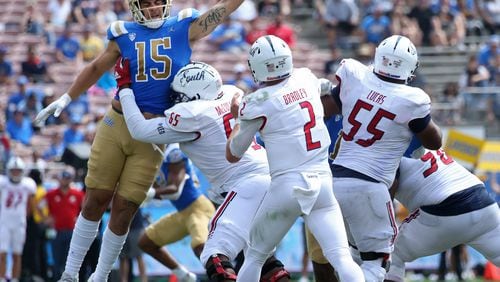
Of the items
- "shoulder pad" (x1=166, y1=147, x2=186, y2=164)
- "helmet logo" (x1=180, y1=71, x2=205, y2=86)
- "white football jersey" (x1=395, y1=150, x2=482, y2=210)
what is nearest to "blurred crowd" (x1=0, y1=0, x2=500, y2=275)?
"shoulder pad" (x1=166, y1=147, x2=186, y2=164)

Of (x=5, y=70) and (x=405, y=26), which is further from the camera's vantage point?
(x=405, y=26)

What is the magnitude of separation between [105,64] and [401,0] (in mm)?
13509

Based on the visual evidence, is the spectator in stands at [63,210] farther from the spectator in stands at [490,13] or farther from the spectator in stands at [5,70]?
the spectator in stands at [490,13]

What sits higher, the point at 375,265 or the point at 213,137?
the point at 213,137

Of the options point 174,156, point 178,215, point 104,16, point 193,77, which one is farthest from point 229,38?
point 193,77

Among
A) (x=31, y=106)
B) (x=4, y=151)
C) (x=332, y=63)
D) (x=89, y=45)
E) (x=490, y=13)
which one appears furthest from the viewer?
(x=490, y=13)

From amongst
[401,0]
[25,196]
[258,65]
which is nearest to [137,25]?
[258,65]

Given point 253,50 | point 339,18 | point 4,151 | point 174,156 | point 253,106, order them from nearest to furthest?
point 253,106
point 253,50
point 174,156
point 4,151
point 339,18

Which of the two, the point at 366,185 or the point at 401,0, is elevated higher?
the point at 366,185

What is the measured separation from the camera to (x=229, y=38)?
21.5m

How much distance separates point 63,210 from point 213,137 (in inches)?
263

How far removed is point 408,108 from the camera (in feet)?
30.9

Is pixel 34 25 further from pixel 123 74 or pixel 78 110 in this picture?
pixel 123 74

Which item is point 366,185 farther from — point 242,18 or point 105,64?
point 242,18
